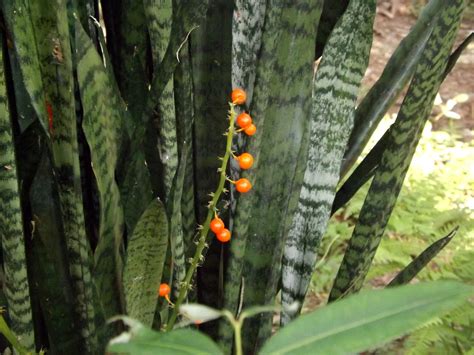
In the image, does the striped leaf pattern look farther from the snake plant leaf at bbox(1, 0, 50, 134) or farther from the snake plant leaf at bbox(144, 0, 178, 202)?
the snake plant leaf at bbox(1, 0, 50, 134)

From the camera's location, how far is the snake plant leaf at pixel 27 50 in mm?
538

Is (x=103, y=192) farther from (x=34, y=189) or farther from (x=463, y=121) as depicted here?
(x=463, y=121)

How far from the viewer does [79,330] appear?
2.24ft

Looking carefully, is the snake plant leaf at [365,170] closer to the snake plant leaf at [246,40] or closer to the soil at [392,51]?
the snake plant leaf at [246,40]

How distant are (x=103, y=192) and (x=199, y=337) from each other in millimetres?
321

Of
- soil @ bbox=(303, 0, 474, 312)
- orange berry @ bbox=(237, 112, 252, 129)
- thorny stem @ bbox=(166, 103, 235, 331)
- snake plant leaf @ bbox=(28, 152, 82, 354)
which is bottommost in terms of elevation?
soil @ bbox=(303, 0, 474, 312)

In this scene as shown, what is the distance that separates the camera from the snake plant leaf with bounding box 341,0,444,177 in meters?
0.71

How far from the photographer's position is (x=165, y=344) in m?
0.28

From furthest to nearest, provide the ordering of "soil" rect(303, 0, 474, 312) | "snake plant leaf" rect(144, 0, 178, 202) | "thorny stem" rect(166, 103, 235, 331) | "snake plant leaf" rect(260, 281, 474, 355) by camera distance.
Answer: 1. "soil" rect(303, 0, 474, 312)
2. "snake plant leaf" rect(144, 0, 178, 202)
3. "thorny stem" rect(166, 103, 235, 331)
4. "snake plant leaf" rect(260, 281, 474, 355)

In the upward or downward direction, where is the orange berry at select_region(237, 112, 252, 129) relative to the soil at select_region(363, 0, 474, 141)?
upward

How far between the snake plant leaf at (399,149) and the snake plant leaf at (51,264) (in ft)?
1.01

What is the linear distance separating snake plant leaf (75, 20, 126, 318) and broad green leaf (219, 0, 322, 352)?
121mm

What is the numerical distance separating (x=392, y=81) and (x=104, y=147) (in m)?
0.34

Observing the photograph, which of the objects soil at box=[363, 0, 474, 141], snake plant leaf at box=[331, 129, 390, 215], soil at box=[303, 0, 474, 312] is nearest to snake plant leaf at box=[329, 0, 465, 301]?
snake plant leaf at box=[331, 129, 390, 215]
